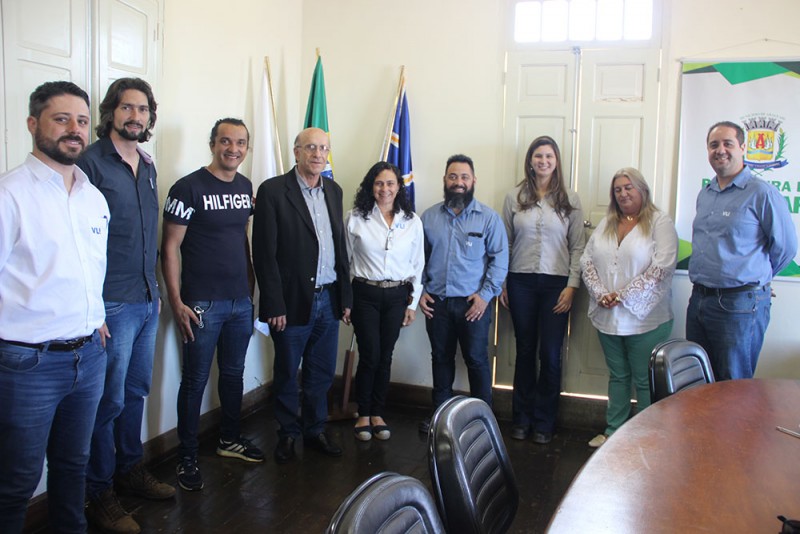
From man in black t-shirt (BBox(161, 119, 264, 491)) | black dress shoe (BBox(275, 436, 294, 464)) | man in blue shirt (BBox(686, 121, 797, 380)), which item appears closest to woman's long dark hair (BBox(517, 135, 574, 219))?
man in blue shirt (BBox(686, 121, 797, 380))

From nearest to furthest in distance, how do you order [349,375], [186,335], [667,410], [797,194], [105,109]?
[667,410]
[105,109]
[186,335]
[797,194]
[349,375]

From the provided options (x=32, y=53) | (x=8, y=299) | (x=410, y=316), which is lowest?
(x=410, y=316)

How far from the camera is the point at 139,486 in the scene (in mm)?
2826

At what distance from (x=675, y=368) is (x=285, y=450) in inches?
80.1

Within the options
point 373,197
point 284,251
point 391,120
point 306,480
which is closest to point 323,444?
point 306,480

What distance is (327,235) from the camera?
3344mm

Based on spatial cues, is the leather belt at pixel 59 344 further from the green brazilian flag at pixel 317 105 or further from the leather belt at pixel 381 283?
the green brazilian flag at pixel 317 105

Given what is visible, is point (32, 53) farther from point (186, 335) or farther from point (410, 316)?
point (410, 316)

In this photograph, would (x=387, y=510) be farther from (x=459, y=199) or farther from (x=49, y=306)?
(x=459, y=199)

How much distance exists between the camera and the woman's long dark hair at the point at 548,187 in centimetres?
379

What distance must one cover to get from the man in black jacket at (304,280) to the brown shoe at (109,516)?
0.89m

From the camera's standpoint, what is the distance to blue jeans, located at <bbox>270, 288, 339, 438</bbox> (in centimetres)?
Result: 332

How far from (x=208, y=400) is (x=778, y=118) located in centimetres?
374

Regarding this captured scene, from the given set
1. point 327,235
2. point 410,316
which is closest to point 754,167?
point 410,316
